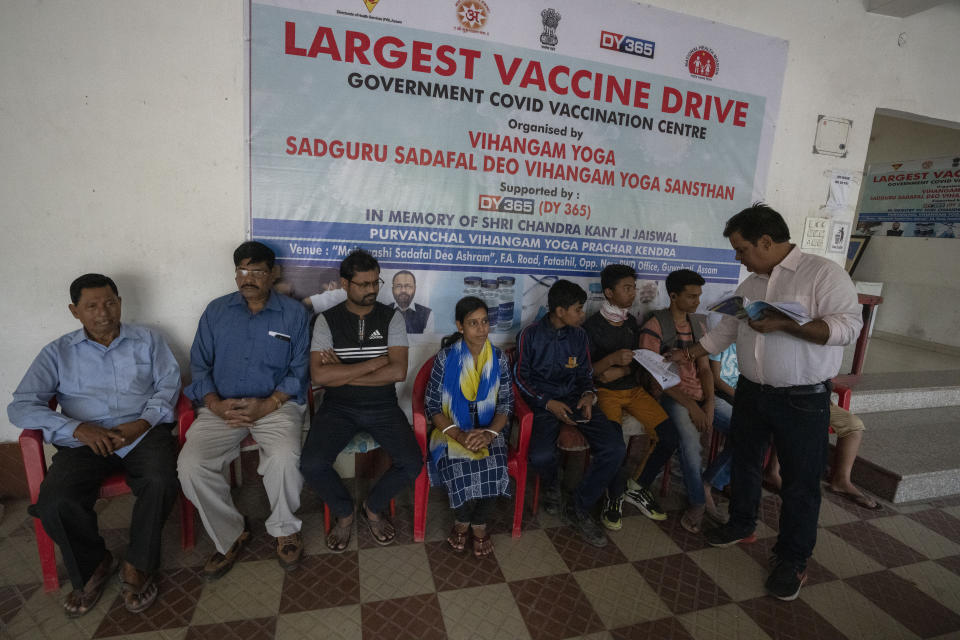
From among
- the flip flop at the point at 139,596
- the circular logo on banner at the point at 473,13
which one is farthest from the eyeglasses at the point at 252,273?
the circular logo on banner at the point at 473,13

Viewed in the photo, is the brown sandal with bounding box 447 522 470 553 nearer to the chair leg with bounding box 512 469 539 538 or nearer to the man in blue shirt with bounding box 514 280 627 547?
the chair leg with bounding box 512 469 539 538

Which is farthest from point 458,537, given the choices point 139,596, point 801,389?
point 801,389

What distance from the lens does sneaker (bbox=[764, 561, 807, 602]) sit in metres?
2.16

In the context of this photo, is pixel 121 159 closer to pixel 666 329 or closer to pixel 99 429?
pixel 99 429

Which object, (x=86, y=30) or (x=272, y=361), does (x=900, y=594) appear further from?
(x=86, y=30)

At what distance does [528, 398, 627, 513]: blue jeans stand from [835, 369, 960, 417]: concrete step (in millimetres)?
2415

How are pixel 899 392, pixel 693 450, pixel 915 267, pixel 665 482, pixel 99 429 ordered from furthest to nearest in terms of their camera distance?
pixel 915 267 → pixel 899 392 → pixel 665 482 → pixel 693 450 → pixel 99 429

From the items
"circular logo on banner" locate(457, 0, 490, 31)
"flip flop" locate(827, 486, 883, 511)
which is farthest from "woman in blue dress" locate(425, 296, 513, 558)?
"flip flop" locate(827, 486, 883, 511)

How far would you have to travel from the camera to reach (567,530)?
2586 millimetres

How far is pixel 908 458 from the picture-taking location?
128 inches

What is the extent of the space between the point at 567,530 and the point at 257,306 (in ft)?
6.56

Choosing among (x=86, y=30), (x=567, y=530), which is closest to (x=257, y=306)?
(x=86, y=30)

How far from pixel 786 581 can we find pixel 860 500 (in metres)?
1.30

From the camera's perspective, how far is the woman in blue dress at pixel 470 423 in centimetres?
231
